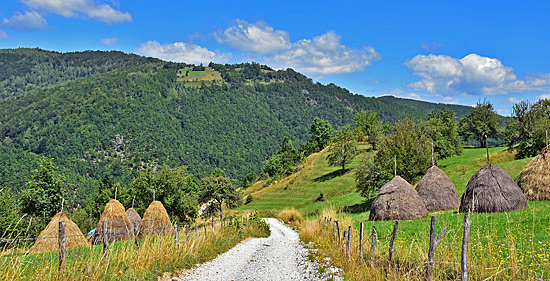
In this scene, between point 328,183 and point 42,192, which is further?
point 328,183

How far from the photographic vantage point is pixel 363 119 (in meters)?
106

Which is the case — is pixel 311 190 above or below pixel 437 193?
below

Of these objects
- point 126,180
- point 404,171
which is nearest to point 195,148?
point 126,180

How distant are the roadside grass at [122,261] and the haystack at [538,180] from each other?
1602 cm

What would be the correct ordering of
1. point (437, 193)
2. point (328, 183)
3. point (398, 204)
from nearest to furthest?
point (398, 204) < point (437, 193) < point (328, 183)

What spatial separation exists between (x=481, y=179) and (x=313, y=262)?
1070cm

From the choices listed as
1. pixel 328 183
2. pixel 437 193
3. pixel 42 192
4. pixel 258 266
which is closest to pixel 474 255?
pixel 258 266

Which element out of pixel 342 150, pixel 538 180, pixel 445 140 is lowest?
pixel 538 180

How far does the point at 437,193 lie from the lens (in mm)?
24672

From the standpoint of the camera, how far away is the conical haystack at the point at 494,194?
1700 cm

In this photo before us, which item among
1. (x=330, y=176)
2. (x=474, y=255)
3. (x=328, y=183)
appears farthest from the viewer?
(x=330, y=176)

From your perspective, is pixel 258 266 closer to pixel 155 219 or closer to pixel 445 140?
pixel 155 219

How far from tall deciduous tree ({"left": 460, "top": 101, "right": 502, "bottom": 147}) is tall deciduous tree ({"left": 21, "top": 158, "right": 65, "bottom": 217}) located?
71776 mm

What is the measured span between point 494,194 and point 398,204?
19.7 ft
